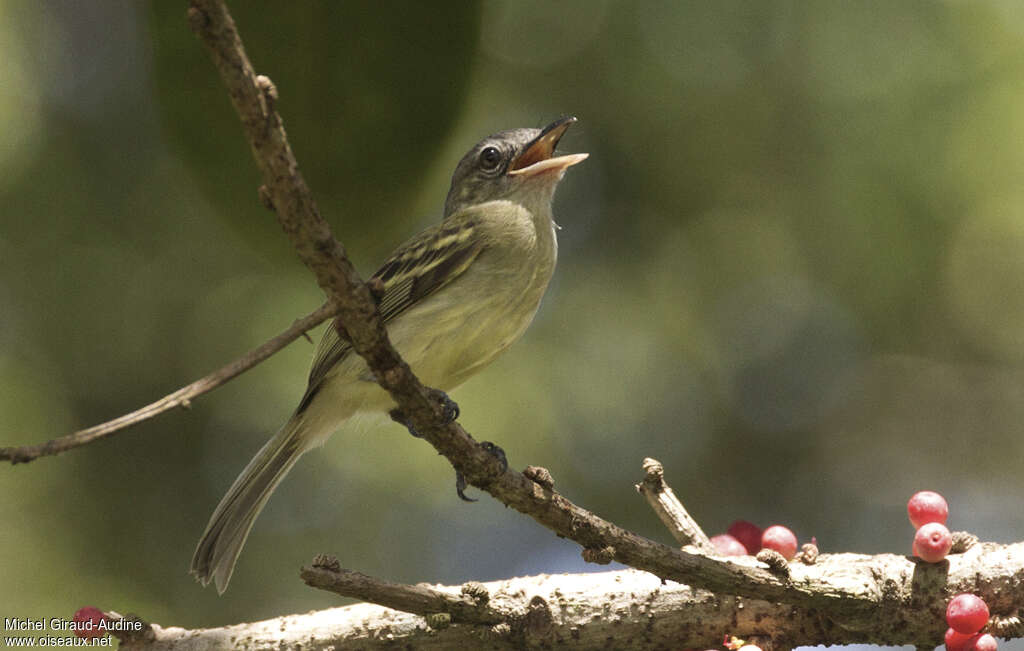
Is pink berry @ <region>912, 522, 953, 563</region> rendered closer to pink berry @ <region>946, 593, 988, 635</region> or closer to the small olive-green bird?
pink berry @ <region>946, 593, 988, 635</region>

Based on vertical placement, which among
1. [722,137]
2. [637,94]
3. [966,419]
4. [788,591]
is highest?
[637,94]

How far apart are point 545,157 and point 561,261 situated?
498 mm

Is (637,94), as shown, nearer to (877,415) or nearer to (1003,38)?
(1003,38)

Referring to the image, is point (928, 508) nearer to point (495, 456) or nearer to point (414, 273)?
point (495, 456)

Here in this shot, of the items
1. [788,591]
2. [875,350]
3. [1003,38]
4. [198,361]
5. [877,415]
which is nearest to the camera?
[788,591]

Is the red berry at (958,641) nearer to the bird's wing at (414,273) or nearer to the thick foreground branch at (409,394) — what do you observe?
the thick foreground branch at (409,394)

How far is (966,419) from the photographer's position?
4848mm

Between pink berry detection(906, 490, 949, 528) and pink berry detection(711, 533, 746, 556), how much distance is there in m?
0.51

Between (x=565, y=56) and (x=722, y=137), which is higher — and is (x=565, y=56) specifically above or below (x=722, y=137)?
above

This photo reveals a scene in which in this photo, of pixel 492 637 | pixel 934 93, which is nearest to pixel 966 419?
pixel 934 93

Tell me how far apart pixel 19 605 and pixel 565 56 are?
10.9ft

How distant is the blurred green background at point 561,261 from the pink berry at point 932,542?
1.42 metres

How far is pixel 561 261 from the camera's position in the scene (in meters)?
4.96

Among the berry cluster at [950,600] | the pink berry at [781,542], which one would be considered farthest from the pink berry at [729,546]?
the berry cluster at [950,600]
